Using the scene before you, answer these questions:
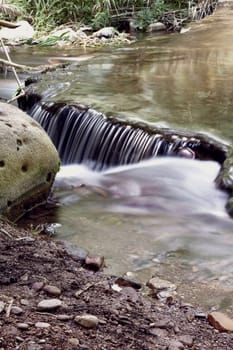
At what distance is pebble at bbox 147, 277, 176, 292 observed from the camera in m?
3.26

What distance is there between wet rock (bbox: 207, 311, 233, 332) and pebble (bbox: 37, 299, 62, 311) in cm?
74

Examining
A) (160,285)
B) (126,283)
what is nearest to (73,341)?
(126,283)

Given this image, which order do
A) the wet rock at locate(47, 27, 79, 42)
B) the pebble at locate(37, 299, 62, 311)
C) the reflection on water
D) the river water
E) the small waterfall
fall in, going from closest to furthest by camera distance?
1. the pebble at locate(37, 299, 62, 311)
2. the river water
3. the reflection on water
4. the small waterfall
5. the wet rock at locate(47, 27, 79, 42)

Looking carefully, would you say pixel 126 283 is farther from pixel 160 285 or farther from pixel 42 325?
pixel 42 325

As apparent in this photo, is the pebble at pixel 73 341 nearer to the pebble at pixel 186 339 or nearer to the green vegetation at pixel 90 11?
the pebble at pixel 186 339

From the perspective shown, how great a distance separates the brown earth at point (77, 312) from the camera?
226 centimetres

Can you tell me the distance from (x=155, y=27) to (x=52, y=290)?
11.3 metres

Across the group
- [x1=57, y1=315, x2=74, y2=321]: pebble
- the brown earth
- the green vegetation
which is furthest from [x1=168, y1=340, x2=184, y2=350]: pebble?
the green vegetation

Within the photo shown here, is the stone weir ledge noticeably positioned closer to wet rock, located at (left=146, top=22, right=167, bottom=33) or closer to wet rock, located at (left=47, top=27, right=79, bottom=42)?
wet rock, located at (left=47, top=27, right=79, bottom=42)

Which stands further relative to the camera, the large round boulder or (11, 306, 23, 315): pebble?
the large round boulder

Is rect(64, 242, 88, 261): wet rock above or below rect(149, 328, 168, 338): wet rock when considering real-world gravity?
below

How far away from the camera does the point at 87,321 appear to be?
2.40 metres

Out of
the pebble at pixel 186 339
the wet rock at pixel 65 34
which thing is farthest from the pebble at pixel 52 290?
the wet rock at pixel 65 34

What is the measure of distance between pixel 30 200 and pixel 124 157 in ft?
4.94
